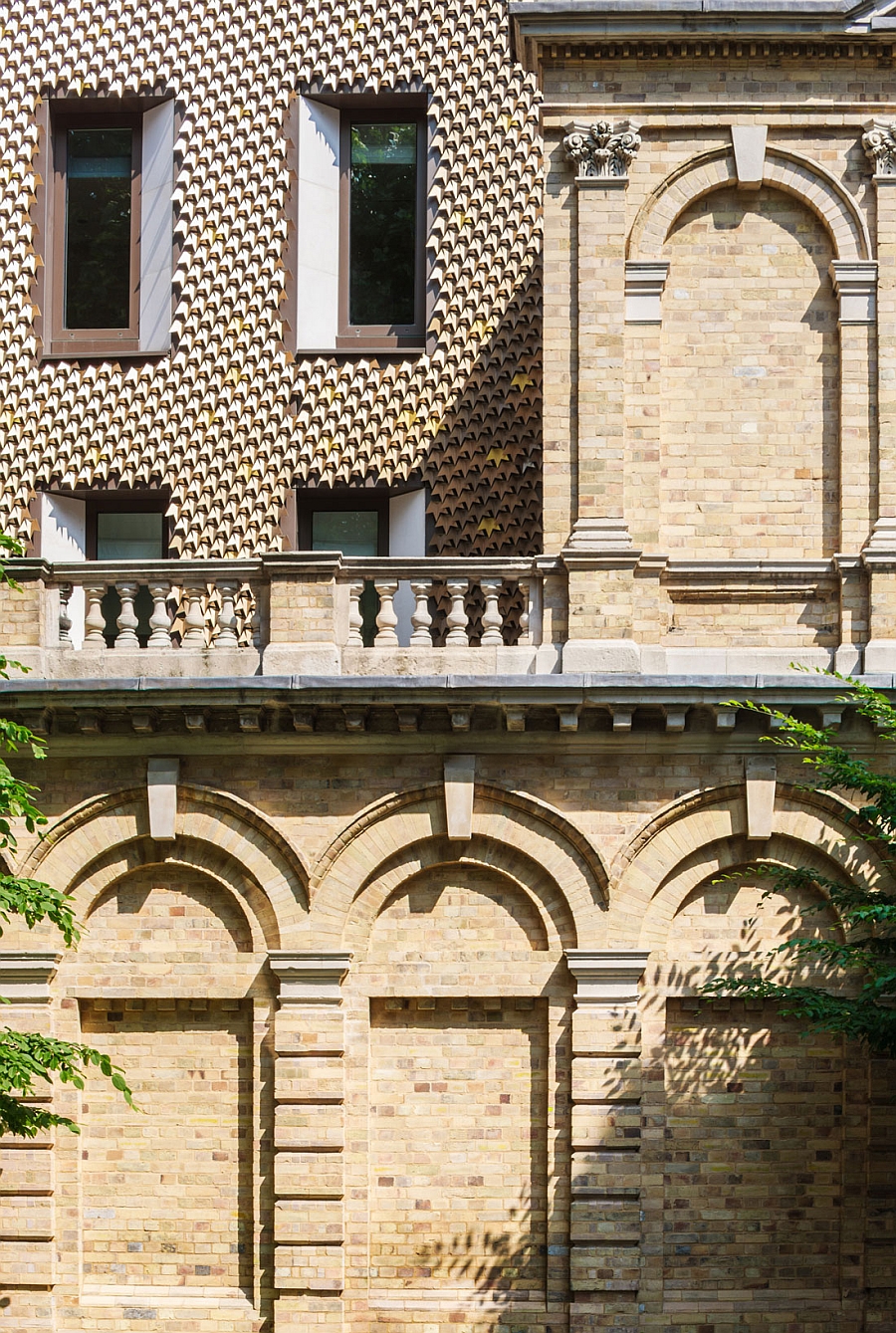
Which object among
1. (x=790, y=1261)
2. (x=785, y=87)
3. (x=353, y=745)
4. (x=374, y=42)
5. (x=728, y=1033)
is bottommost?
(x=790, y=1261)

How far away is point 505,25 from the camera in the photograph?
19969mm

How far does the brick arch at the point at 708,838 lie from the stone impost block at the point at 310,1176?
3737 mm

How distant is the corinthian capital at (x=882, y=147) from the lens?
17.2m

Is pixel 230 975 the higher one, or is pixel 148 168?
pixel 148 168

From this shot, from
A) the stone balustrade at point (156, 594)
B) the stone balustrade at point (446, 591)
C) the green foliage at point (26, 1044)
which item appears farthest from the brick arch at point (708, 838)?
the green foliage at point (26, 1044)

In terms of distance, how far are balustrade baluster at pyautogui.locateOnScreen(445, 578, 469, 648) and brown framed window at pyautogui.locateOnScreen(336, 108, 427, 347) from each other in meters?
4.59

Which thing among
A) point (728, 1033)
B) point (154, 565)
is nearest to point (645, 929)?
point (728, 1033)

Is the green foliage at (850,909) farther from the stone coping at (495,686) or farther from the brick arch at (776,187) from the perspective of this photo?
the brick arch at (776,187)

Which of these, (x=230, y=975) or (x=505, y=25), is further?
(x=505, y=25)

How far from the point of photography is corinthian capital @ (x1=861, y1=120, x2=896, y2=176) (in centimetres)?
1722

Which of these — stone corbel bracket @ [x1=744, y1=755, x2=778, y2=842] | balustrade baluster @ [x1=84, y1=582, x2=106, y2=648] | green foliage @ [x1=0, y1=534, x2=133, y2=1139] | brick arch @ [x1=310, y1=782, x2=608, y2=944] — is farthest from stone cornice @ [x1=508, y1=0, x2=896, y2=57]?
brick arch @ [x1=310, y1=782, x2=608, y2=944]

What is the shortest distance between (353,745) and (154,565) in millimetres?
2766

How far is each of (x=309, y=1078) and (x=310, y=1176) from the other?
3.08 ft

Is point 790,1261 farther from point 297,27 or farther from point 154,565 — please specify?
point 297,27
